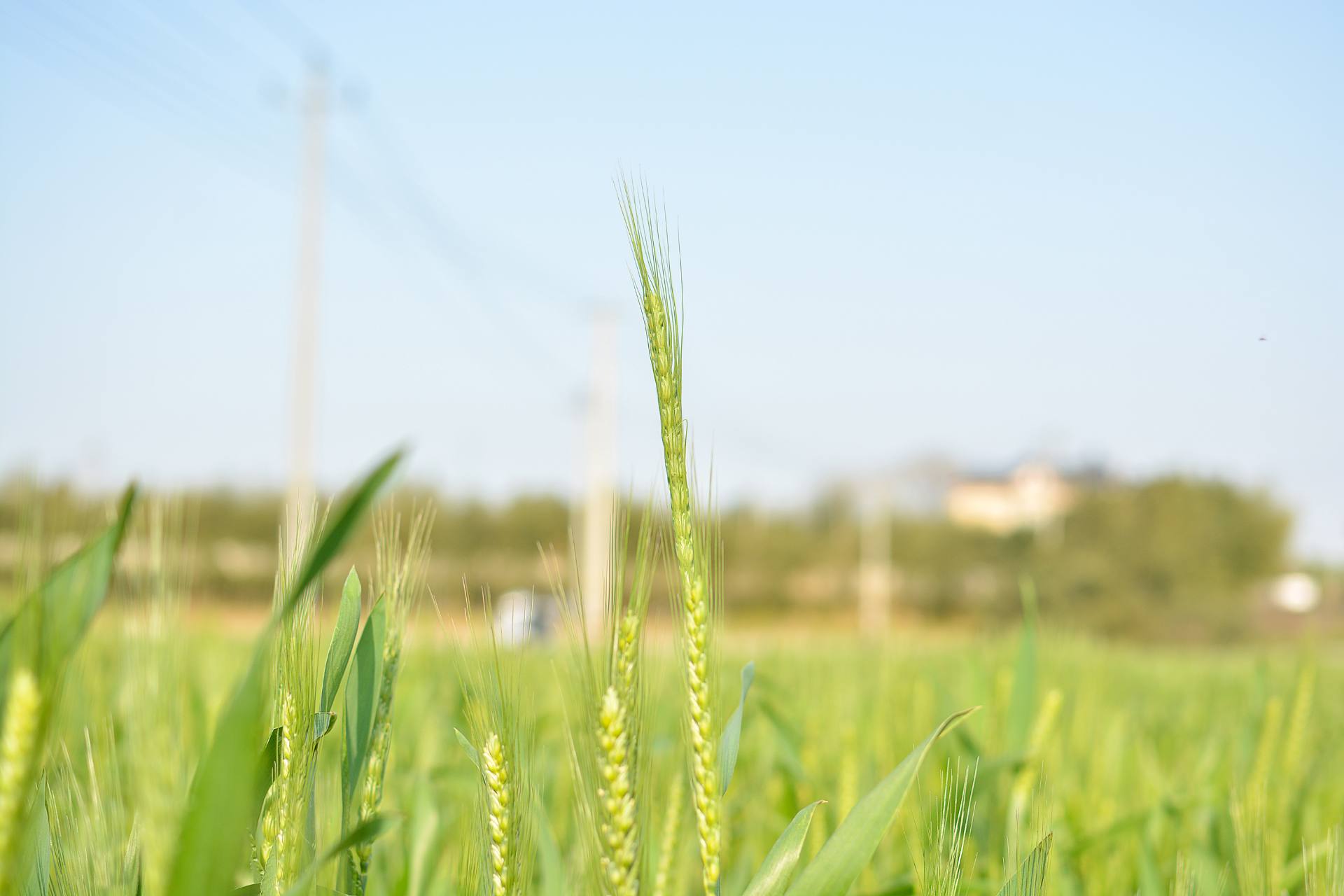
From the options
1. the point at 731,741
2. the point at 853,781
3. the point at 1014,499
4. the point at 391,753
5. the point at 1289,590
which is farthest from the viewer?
the point at 1014,499

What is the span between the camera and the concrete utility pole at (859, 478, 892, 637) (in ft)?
83.4

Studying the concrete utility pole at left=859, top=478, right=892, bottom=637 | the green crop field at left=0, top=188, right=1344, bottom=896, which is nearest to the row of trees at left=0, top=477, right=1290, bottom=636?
the concrete utility pole at left=859, top=478, right=892, bottom=637

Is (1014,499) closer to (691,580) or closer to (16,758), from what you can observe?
(691,580)

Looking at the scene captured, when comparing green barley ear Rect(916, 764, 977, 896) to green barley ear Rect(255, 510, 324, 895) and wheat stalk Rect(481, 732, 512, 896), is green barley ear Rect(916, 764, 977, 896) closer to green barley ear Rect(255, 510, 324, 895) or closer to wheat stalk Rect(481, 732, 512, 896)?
wheat stalk Rect(481, 732, 512, 896)

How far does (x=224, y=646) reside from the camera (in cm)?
334

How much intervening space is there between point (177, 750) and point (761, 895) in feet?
1.07

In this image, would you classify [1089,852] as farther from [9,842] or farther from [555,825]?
[9,842]

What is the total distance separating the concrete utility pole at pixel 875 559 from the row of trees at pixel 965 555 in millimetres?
268

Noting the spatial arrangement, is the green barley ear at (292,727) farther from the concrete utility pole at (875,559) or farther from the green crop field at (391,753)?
the concrete utility pole at (875,559)

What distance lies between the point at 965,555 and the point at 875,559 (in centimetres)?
241

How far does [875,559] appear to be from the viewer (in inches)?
1075

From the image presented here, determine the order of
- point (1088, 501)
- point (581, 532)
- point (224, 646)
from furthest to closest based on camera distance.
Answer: point (581, 532) → point (1088, 501) → point (224, 646)

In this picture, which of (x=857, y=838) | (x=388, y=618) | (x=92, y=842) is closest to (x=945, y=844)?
(x=857, y=838)

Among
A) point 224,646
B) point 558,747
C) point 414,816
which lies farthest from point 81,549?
point 224,646
